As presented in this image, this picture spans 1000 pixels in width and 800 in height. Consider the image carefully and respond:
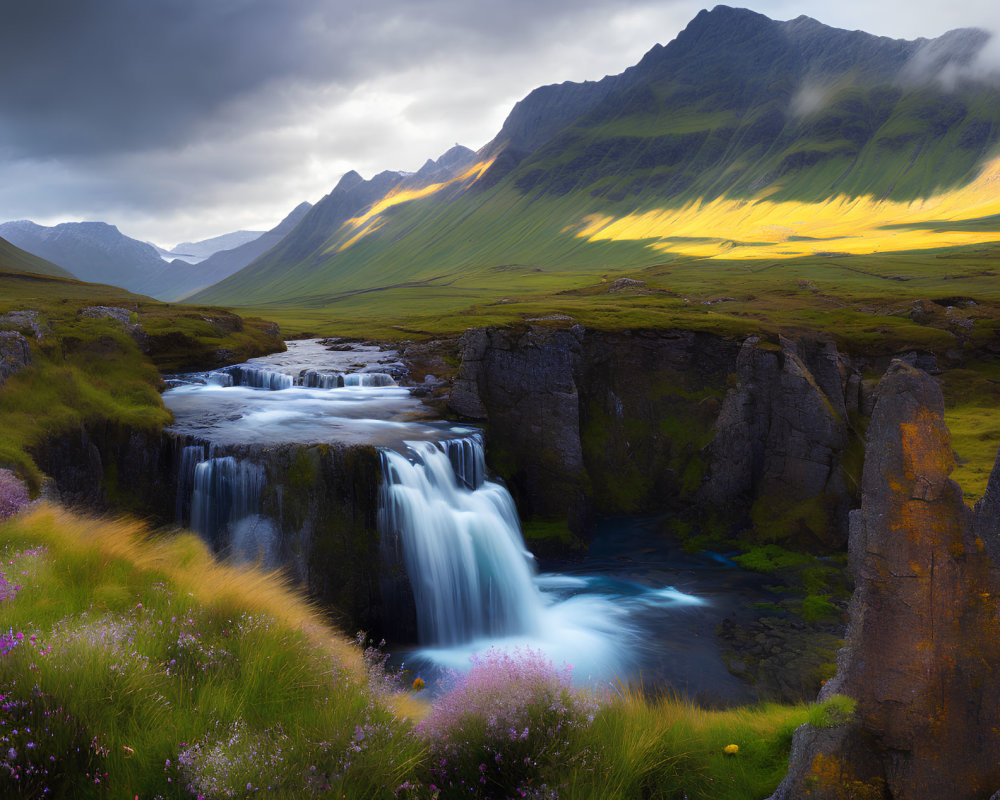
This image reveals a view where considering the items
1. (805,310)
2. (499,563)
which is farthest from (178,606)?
(805,310)

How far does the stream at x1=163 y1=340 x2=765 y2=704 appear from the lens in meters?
20.4

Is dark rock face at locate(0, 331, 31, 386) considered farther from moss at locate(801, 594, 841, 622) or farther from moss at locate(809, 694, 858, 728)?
moss at locate(801, 594, 841, 622)

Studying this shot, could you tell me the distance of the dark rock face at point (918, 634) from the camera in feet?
22.9

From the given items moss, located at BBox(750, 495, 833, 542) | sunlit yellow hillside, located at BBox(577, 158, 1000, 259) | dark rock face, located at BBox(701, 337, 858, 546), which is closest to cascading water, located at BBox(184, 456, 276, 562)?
dark rock face, located at BBox(701, 337, 858, 546)

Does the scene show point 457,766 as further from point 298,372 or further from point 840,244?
point 840,244

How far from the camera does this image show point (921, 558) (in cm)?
717

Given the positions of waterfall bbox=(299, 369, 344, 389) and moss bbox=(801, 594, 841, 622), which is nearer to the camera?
moss bbox=(801, 594, 841, 622)

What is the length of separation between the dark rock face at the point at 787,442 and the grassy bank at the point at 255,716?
2151 cm

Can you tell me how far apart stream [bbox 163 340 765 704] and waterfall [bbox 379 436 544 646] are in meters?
0.04

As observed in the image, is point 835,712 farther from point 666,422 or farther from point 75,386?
point 666,422

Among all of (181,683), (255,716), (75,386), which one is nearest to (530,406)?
(75,386)

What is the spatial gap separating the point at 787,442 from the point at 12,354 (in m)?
32.6

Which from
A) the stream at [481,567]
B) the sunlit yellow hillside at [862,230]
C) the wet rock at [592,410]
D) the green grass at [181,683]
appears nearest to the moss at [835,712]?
the green grass at [181,683]

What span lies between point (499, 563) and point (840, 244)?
160460 mm
